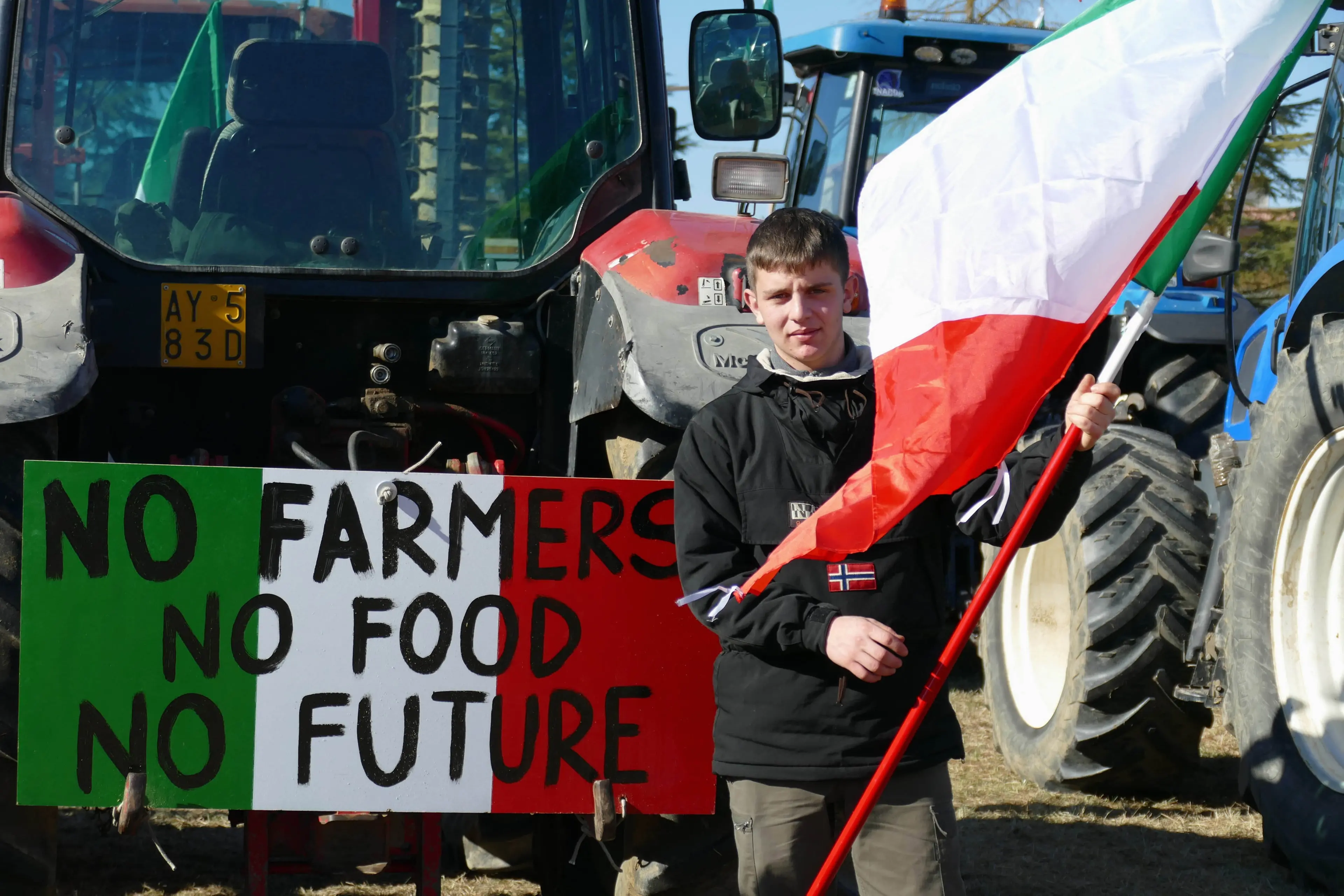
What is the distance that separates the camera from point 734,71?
394 cm

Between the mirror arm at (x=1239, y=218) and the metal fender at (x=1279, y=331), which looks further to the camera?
the metal fender at (x=1279, y=331)

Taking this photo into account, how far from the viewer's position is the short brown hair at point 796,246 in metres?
2.51

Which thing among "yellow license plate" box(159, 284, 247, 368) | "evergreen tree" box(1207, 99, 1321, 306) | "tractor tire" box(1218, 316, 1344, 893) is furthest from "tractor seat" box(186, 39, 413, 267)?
"evergreen tree" box(1207, 99, 1321, 306)

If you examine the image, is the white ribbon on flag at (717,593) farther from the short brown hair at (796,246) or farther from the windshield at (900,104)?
the windshield at (900,104)

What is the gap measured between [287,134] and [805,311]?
1.66m

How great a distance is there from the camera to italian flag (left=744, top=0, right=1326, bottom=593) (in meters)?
2.36

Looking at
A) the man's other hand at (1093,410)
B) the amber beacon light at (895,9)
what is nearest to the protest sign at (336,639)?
the man's other hand at (1093,410)

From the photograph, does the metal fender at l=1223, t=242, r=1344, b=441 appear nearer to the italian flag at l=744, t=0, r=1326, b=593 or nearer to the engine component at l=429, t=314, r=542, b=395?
the italian flag at l=744, t=0, r=1326, b=593

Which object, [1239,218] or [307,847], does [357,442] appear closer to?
[307,847]

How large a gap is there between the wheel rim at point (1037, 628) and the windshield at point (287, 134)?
2319mm

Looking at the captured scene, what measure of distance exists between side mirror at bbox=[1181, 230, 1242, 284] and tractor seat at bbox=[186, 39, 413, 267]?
184 cm

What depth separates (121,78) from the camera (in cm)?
366

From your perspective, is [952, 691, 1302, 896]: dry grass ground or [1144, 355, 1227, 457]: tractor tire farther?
[1144, 355, 1227, 457]: tractor tire

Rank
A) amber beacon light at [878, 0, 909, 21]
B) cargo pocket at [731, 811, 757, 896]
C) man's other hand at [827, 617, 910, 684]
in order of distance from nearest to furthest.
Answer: man's other hand at [827, 617, 910, 684] < cargo pocket at [731, 811, 757, 896] < amber beacon light at [878, 0, 909, 21]
